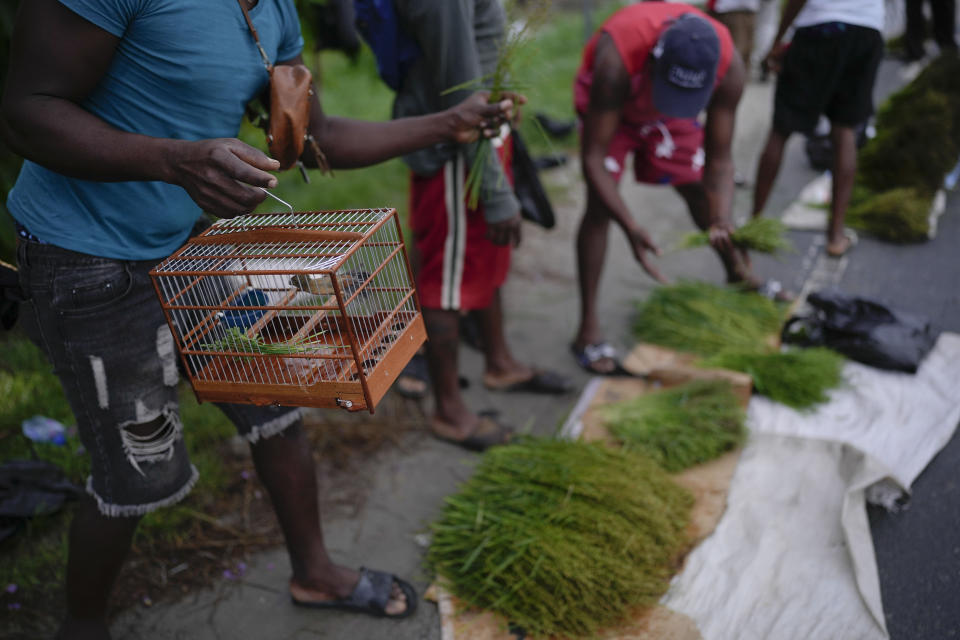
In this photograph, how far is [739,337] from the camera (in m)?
3.24

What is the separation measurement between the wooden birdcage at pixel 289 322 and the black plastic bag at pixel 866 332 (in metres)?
2.23

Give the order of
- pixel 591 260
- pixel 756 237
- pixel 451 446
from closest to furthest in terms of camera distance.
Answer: pixel 451 446 < pixel 756 237 < pixel 591 260

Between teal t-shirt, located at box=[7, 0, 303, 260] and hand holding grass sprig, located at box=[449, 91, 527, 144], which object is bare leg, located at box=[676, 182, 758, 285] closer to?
hand holding grass sprig, located at box=[449, 91, 527, 144]

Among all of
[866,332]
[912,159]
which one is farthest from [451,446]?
[912,159]

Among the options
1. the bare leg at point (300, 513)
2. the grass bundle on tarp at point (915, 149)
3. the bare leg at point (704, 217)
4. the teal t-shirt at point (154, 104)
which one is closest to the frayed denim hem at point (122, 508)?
the bare leg at point (300, 513)

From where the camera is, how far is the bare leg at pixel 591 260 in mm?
3316

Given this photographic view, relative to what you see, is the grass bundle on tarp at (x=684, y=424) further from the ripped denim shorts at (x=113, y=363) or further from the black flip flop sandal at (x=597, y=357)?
the ripped denim shorts at (x=113, y=363)

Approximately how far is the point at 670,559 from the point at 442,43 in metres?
1.78

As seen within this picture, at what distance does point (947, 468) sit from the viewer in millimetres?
2518

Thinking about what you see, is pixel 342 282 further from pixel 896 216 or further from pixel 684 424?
pixel 896 216

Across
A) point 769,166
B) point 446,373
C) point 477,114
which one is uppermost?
point 477,114

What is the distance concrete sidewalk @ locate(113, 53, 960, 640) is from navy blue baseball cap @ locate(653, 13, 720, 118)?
1206mm

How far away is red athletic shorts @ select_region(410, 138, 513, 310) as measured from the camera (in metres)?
2.54

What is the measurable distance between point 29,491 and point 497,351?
6.26ft
